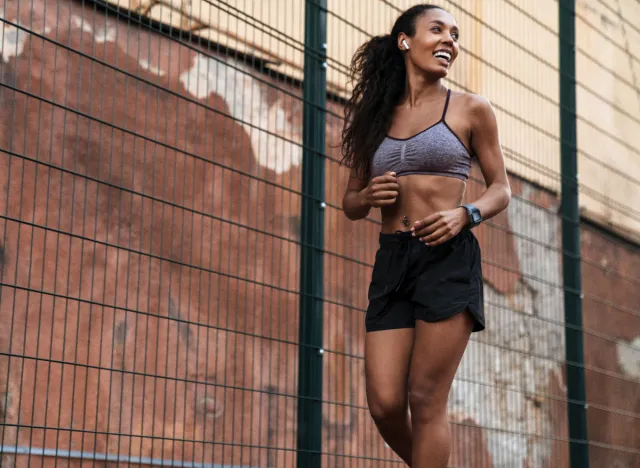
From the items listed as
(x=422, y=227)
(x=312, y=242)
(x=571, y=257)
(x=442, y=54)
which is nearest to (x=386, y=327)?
(x=422, y=227)

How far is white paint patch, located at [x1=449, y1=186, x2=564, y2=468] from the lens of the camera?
23.2 feet

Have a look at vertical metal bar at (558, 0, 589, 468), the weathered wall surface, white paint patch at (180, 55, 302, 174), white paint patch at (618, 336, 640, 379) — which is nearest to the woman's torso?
the weathered wall surface

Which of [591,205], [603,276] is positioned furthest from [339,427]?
[591,205]

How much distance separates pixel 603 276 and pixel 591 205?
2.50 feet

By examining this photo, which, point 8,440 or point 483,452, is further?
point 483,452

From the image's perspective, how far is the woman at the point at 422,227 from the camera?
10.5 ft

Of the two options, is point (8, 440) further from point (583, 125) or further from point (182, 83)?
point (583, 125)

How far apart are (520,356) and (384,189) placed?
4.74m

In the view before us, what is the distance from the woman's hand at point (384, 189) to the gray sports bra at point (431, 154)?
75 mm

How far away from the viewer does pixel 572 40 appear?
22.3 feet

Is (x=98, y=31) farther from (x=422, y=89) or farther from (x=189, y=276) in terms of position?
(x=422, y=89)

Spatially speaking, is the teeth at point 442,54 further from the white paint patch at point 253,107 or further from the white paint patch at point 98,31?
the white paint patch at point 98,31

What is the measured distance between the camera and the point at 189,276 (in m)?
5.55

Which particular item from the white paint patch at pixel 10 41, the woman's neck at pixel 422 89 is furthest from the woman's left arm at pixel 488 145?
the white paint patch at pixel 10 41
